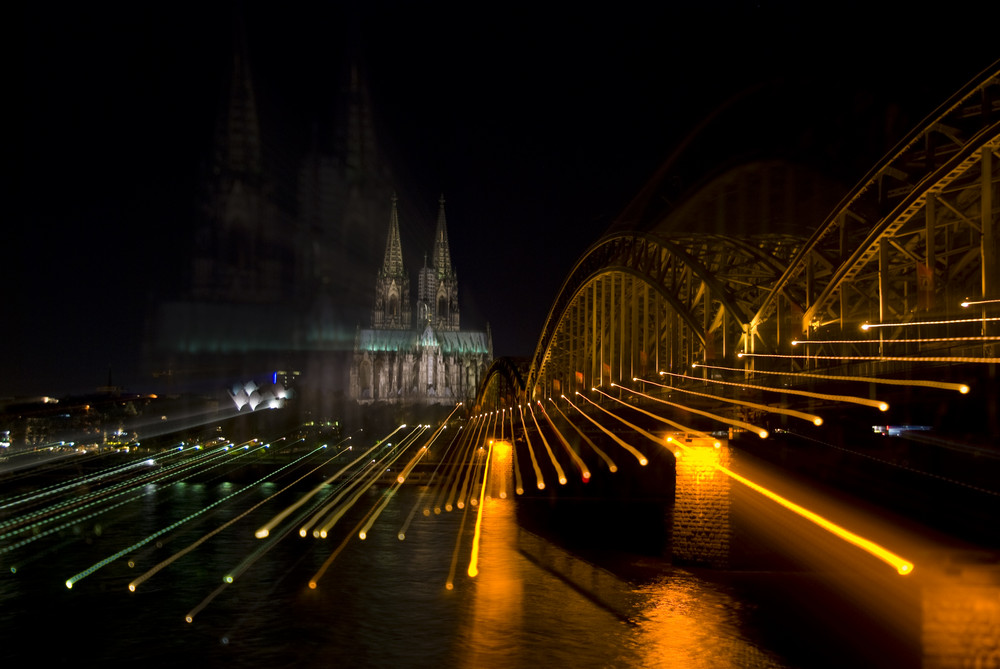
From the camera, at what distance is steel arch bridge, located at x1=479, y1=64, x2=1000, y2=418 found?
15.9 meters

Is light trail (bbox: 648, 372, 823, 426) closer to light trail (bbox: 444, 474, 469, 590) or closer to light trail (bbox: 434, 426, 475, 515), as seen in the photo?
light trail (bbox: 444, 474, 469, 590)

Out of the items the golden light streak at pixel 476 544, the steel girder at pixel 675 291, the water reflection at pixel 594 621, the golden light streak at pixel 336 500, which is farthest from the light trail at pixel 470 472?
the water reflection at pixel 594 621

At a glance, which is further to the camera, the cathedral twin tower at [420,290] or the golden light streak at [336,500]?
the cathedral twin tower at [420,290]

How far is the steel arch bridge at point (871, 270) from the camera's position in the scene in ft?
52.2

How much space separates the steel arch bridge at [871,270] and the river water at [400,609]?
228 inches

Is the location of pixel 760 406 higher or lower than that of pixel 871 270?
lower

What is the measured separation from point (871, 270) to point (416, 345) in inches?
6086

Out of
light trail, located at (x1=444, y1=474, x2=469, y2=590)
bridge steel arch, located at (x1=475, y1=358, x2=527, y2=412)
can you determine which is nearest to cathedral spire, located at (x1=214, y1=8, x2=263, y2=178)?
bridge steel arch, located at (x1=475, y1=358, x2=527, y2=412)

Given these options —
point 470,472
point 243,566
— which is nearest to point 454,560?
point 243,566

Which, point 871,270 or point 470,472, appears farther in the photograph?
point 470,472

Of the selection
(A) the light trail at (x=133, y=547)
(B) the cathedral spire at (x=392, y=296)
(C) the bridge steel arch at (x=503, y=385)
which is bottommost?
(A) the light trail at (x=133, y=547)

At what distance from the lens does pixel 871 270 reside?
86.2ft

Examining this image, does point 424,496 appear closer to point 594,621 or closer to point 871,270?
point 594,621

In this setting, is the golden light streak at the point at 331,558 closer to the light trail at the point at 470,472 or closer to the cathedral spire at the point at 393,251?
the light trail at the point at 470,472
